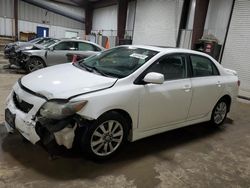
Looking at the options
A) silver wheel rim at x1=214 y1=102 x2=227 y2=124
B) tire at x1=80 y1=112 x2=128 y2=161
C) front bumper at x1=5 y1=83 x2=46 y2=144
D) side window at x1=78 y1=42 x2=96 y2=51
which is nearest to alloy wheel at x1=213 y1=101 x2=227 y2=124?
silver wheel rim at x1=214 y1=102 x2=227 y2=124

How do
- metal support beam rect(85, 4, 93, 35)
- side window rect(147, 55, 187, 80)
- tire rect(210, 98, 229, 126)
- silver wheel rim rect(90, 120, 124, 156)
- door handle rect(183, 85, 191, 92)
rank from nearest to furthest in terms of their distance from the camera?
1. silver wheel rim rect(90, 120, 124, 156)
2. side window rect(147, 55, 187, 80)
3. door handle rect(183, 85, 191, 92)
4. tire rect(210, 98, 229, 126)
5. metal support beam rect(85, 4, 93, 35)

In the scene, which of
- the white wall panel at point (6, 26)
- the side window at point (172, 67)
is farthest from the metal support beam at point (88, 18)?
the side window at point (172, 67)

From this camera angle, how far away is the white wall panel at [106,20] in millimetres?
15273

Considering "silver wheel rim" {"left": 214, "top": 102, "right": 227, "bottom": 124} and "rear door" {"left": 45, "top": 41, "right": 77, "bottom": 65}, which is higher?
"rear door" {"left": 45, "top": 41, "right": 77, "bottom": 65}

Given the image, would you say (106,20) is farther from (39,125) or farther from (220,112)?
(39,125)

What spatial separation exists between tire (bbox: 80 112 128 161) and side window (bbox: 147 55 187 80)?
731 mm

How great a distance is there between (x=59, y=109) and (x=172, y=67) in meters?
1.57

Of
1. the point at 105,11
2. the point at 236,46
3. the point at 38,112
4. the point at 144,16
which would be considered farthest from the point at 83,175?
the point at 105,11

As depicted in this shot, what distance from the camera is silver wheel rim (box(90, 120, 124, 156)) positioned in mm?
2342

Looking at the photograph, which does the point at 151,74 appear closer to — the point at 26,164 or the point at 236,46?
the point at 26,164

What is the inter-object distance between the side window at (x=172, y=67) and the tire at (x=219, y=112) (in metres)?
1.02

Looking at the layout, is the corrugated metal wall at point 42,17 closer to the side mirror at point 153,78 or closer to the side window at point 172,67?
the side window at point 172,67

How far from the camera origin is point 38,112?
2.16 m

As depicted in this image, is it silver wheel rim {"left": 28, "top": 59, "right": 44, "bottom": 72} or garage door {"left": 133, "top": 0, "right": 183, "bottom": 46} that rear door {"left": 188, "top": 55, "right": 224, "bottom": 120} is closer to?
silver wheel rim {"left": 28, "top": 59, "right": 44, "bottom": 72}
